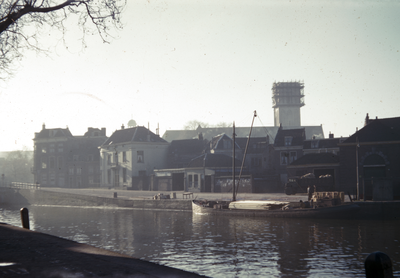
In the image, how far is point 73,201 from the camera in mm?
55344

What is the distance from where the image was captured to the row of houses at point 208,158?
42.7 m

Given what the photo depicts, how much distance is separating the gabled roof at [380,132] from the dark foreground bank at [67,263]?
38625 millimetres

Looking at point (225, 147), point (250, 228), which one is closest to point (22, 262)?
point (250, 228)

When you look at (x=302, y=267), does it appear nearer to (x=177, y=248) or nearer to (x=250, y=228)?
(x=177, y=248)

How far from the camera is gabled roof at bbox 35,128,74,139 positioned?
87.1 meters

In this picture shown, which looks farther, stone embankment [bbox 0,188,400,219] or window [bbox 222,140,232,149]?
window [bbox 222,140,232,149]

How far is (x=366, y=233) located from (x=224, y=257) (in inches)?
455

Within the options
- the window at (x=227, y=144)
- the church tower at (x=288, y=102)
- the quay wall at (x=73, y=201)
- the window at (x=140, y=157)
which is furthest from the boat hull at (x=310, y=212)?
the church tower at (x=288, y=102)

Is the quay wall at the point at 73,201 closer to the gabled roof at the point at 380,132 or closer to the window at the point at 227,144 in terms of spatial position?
the gabled roof at the point at 380,132

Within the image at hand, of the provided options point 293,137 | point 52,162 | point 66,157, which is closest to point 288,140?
point 293,137

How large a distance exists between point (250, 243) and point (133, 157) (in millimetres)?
49265

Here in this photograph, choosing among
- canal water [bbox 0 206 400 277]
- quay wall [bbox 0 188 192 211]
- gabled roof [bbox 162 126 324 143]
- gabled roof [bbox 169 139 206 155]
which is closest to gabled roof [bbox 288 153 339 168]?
quay wall [bbox 0 188 192 211]

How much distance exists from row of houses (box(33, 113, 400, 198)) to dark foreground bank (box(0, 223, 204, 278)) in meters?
30.0

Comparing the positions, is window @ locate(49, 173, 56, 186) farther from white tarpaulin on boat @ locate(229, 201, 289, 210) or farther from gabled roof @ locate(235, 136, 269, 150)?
white tarpaulin on boat @ locate(229, 201, 289, 210)
